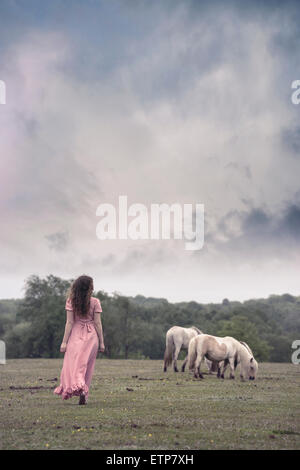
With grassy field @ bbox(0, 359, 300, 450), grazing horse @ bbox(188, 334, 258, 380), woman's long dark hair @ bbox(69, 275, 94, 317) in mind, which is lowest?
grassy field @ bbox(0, 359, 300, 450)

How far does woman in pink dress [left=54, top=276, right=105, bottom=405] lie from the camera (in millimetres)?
11531

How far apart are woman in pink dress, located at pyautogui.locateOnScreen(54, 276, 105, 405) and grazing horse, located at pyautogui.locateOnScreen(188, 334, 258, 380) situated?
28.2ft

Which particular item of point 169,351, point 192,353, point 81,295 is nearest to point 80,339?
point 81,295

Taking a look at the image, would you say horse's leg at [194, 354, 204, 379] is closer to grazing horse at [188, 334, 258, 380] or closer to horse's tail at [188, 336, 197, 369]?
grazing horse at [188, 334, 258, 380]

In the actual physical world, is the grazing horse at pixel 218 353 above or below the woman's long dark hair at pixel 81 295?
below

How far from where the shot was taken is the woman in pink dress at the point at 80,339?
11531mm

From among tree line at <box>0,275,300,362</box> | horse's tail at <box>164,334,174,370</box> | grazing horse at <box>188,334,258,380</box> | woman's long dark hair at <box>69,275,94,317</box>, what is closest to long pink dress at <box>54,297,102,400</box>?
woman's long dark hair at <box>69,275,94,317</box>

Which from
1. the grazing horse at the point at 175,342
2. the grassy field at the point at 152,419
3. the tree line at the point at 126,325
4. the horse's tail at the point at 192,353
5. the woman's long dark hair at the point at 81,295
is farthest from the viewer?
the tree line at the point at 126,325

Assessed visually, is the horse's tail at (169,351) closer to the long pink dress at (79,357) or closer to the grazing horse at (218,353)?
the grazing horse at (218,353)

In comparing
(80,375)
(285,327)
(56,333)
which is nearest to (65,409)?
(80,375)

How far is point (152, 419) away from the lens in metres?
9.50

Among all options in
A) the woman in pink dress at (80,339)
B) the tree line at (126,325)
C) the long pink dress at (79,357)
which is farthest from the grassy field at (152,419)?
the tree line at (126,325)

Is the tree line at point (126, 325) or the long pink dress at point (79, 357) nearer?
the long pink dress at point (79, 357)

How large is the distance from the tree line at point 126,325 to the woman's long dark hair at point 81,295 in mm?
54867
